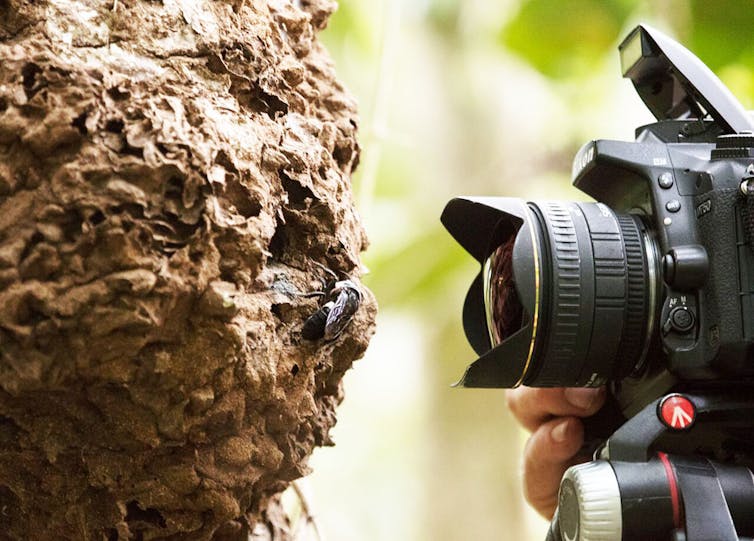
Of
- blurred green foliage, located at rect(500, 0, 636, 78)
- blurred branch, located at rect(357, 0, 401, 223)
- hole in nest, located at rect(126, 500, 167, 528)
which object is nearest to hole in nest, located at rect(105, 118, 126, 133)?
hole in nest, located at rect(126, 500, 167, 528)

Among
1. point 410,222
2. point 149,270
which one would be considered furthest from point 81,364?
point 410,222

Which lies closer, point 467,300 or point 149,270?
point 149,270

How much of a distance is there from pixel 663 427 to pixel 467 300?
295 mm

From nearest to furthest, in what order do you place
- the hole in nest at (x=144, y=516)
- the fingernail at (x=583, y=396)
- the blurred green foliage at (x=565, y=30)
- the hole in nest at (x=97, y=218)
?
1. the hole in nest at (x=97, y=218)
2. the hole in nest at (x=144, y=516)
3. the fingernail at (x=583, y=396)
4. the blurred green foliage at (x=565, y=30)

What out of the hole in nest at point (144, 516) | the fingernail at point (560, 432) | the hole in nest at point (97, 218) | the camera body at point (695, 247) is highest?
the camera body at point (695, 247)

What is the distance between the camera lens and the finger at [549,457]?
1111mm

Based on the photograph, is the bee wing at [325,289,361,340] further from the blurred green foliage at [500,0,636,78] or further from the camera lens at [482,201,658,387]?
the blurred green foliage at [500,0,636,78]

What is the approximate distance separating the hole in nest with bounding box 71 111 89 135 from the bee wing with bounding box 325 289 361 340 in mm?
277

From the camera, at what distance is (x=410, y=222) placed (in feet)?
6.40

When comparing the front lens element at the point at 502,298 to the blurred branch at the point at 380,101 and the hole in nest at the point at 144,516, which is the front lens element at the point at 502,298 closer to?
the hole in nest at the point at 144,516

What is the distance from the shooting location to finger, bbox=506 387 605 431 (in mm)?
1102

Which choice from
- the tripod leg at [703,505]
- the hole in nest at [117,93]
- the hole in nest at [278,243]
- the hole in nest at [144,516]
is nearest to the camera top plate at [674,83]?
the tripod leg at [703,505]

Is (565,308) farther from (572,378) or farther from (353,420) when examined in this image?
(353,420)

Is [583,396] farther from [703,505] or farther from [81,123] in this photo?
[81,123]
